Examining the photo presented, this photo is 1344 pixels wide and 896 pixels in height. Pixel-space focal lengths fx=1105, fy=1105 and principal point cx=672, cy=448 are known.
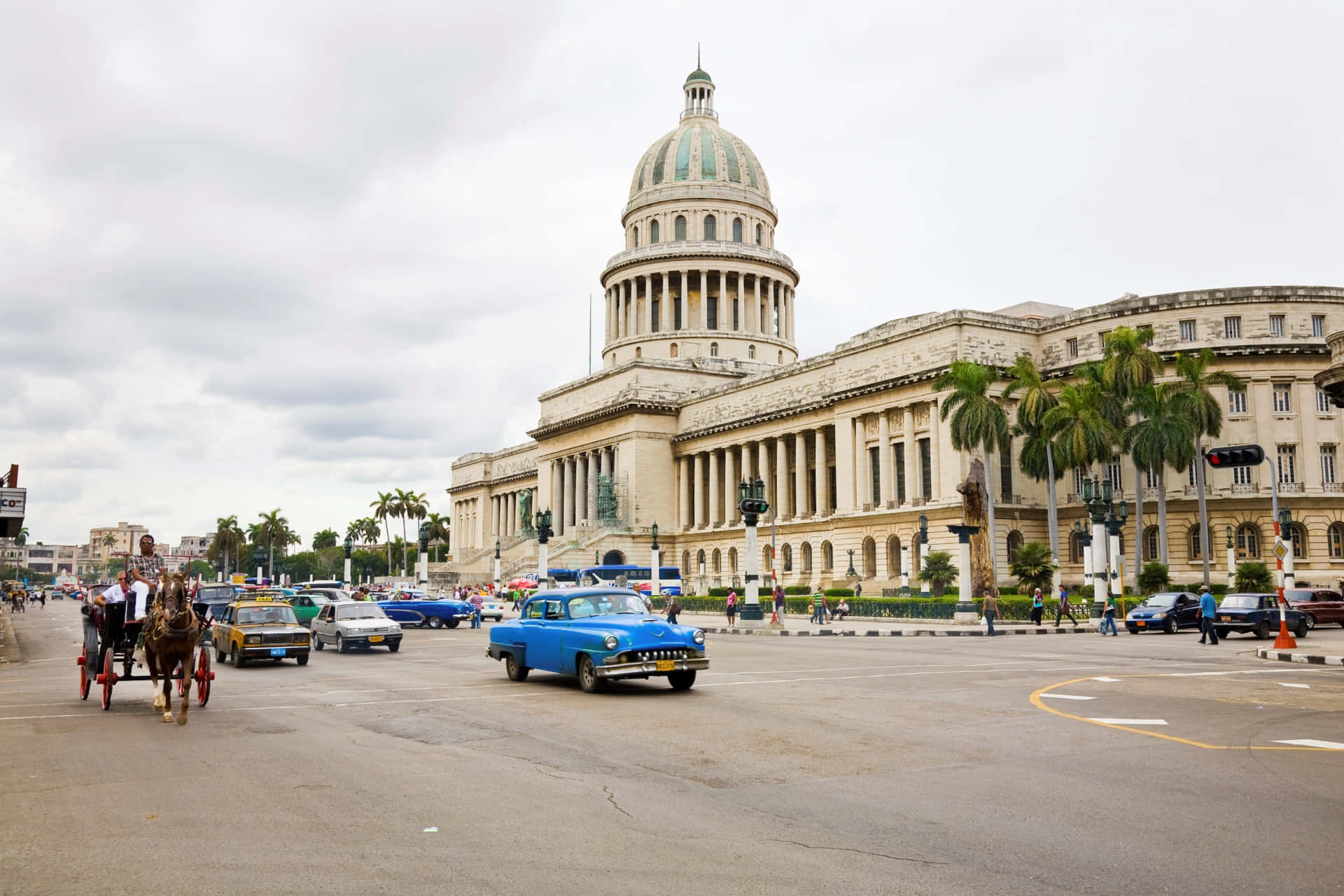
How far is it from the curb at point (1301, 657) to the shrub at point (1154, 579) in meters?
26.6

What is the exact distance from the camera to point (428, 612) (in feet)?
150

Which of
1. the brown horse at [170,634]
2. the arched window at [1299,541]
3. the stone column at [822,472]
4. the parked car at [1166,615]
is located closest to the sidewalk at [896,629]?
the parked car at [1166,615]

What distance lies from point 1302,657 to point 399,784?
2170 cm

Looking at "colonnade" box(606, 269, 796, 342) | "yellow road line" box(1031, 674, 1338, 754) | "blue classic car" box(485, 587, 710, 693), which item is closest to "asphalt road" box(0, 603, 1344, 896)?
"yellow road line" box(1031, 674, 1338, 754)

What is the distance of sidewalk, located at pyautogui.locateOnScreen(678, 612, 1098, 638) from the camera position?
38750mm

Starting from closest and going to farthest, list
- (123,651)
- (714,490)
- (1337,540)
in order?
(123,651), (1337,540), (714,490)

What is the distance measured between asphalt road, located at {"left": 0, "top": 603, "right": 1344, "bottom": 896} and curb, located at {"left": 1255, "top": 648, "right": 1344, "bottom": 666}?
5.82 meters

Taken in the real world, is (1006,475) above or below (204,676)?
above

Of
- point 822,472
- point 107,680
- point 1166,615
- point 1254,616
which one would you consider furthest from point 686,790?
point 822,472

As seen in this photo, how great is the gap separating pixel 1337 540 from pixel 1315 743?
51287mm

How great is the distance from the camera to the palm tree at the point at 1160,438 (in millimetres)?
52094

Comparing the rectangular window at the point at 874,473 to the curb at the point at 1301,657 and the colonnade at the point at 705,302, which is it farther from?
the curb at the point at 1301,657

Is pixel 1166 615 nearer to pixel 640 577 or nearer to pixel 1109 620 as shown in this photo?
pixel 1109 620

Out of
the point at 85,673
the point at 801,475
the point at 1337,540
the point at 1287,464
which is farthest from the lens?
the point at 801,475
